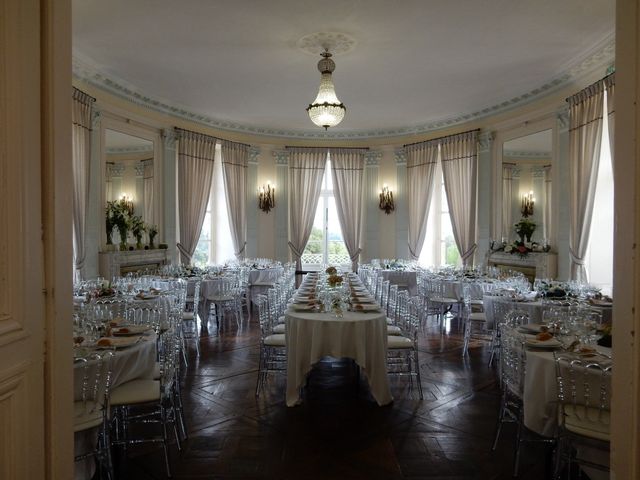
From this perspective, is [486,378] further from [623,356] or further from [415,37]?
[415,37]

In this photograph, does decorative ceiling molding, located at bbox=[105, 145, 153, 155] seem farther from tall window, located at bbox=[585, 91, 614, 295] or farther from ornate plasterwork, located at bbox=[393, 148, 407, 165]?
tall window, located at bbox=[585, 91, 614, 295]

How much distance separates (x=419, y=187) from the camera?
35.2 ft

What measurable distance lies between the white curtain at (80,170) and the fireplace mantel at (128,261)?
42 centimetres

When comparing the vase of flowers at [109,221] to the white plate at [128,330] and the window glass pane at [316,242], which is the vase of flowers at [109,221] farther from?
the window glass pane at [316,242]

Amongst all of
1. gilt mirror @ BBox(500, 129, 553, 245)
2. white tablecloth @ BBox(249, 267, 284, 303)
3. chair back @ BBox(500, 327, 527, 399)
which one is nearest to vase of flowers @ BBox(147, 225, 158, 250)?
white tablecloth @ BBox(249, 267, 284, 303)

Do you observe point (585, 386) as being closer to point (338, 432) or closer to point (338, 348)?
point (338, 432)

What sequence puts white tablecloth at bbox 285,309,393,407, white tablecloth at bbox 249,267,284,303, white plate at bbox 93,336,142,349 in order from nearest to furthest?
white plate at bbox 93,336,142,349, white tablecloth at bbox 285,309,393,407, white tablecloth at bbox 249,267,284,303

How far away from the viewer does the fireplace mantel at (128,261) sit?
24.1 feet

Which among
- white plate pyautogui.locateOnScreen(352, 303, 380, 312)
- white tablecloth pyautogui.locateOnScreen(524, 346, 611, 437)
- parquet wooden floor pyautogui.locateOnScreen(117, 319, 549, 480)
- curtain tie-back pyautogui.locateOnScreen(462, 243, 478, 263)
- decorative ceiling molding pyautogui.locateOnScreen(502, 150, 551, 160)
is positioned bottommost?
parquet wooden floor pyautogui.locateOnScreen(117, 319, 549, 480)

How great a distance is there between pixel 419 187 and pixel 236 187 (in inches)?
168

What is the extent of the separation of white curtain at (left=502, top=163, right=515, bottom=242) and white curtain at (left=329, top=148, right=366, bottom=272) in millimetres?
3497

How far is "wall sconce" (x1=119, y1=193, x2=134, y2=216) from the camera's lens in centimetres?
791

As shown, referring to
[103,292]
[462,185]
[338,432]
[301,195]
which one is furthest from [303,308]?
[301,195]

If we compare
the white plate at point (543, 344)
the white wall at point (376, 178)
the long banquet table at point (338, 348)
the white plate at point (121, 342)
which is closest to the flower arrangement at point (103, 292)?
the white wall at point (376, 178)
